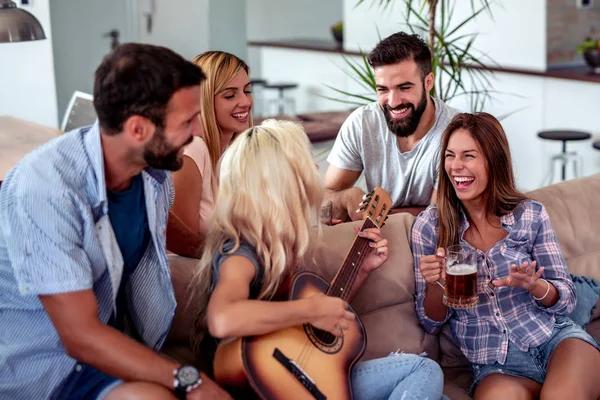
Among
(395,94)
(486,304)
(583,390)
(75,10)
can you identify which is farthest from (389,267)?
(75,10)

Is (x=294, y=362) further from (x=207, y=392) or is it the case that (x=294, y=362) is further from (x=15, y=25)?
(x=15, y=25)

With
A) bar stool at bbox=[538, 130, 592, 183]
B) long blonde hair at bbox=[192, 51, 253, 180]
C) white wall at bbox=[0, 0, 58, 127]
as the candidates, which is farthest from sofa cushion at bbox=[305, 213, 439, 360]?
white wall at bbox=[0, 0, 58, 127]

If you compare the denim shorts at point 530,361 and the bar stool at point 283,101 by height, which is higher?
the bar stool at point 283,101

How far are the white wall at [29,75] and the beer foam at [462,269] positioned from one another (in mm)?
4336

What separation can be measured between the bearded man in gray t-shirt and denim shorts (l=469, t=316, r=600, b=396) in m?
0.78

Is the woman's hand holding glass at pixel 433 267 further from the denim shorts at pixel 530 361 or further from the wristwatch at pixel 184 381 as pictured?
the wristwatch at pixel 184 381

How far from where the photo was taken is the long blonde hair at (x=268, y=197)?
6.72 ft

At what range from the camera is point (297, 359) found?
202cm

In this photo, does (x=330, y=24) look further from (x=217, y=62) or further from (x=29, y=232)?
(x=29, y=232)

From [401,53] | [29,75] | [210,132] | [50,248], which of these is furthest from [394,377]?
[29,75]

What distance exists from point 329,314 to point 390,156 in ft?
4.32

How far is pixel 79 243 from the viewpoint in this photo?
1.80 m

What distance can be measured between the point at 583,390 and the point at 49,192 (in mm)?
1516

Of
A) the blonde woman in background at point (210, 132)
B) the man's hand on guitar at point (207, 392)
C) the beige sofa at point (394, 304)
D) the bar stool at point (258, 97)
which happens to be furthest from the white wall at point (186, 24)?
the man's hand on guitar at point (207, 392)
